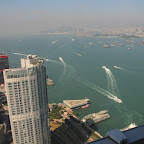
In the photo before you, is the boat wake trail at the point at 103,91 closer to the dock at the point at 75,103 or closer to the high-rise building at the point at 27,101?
the dock at the point at 75,103

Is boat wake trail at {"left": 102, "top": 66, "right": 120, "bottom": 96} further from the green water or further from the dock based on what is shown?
the dock

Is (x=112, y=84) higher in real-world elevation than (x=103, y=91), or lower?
higher

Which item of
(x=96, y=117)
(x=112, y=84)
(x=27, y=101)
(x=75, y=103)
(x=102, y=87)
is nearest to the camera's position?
(x=27, y=101)

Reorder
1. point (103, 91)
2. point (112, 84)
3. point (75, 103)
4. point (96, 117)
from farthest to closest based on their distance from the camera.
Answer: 1. point (112, 84)
2. point (103, 91)
3. point (75, 103)
4. point (96, 117)

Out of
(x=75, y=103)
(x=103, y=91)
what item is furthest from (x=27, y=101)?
(x=103, y=91)

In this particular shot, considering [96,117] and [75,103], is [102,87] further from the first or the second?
[96,117]

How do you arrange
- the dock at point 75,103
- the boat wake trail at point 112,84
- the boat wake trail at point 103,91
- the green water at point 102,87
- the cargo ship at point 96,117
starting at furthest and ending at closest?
the boat wake trail at point 112,84, the boat wake trail at point 103,91, the dock at point 75,103, the green water at point 102,87, the cargo ship at point 96,117

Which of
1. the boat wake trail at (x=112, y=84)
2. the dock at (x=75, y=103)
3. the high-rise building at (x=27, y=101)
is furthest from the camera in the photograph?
the boat wake trail at (x=112, y=84)

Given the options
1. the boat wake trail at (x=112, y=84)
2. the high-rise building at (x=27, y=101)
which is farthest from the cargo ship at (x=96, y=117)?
the high-rise building at (x=27, y=101)
